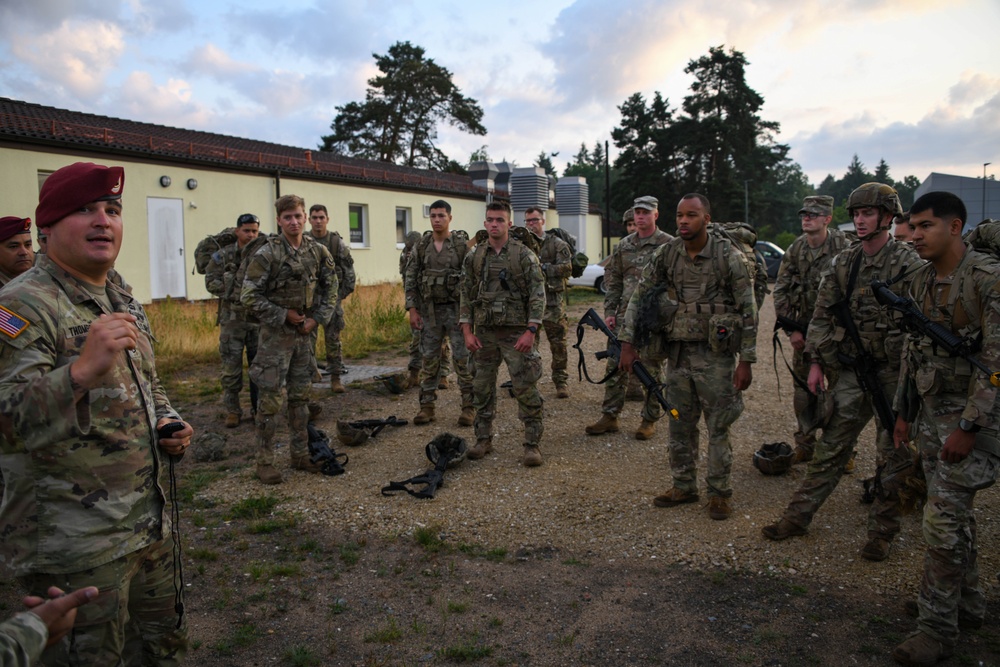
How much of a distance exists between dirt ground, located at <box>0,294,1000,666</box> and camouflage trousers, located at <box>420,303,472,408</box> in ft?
4.44

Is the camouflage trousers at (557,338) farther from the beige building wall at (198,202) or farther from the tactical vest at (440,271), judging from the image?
the beige building wall at (198,202)

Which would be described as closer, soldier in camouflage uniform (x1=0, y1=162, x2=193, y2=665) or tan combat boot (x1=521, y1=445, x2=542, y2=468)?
soldier in camouflage uniform (x1=0, y1=162, x2=193, y2=665)

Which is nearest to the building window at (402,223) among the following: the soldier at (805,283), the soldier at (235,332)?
the soldier at (235,332)

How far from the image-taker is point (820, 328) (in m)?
4.68

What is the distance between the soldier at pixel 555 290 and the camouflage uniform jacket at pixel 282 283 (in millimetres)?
3340

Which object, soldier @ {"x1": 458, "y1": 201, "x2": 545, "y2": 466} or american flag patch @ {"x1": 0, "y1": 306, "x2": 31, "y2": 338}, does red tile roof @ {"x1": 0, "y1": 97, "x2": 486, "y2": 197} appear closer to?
soldier @ {"x1": 458, "y1": 201, "x2": 545, "y2": 466}

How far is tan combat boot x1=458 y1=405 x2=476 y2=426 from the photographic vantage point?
7.68 meters

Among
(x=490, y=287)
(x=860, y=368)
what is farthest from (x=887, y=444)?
(x=490, y=287)

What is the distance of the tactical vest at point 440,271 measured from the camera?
789 cm

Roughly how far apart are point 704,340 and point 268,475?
386 cm

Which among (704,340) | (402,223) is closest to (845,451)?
(704,340)

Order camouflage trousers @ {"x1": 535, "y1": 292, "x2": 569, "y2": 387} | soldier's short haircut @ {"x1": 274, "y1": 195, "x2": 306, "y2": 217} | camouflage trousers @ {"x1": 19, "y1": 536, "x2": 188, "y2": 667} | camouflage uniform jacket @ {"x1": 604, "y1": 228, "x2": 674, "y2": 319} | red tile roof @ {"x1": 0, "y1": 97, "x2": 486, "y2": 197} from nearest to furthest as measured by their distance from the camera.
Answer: camouflage trousers @ {"x1": 19, "y1": 536, "x2": 188, "y2": 667} < soldier's short haircut @ {"x1": 274, "y1": 195, "x2": 306, "y2": 217} < camouflage uniform jacket @ {"x1": 604, "y1": 228, "x2": 674, "y2": 319} < camouflage trousers @ {"x1": 535, "y1": 292, "x2": 569, "y2": 387} < red tile roof @ {"x1": 0, "y1": 97, "x2": 486, "y2": 197}

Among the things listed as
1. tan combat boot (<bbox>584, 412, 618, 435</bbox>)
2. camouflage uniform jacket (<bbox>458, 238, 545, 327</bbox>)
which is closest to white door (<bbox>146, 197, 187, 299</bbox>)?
camouflage uniform jacket (<bbox>458, 238, 545, 327</bbox>)

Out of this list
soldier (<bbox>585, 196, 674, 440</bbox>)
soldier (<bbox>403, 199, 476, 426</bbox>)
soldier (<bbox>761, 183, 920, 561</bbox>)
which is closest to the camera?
soldier (<bbox>761, 183, 920, 561</bbox>)
